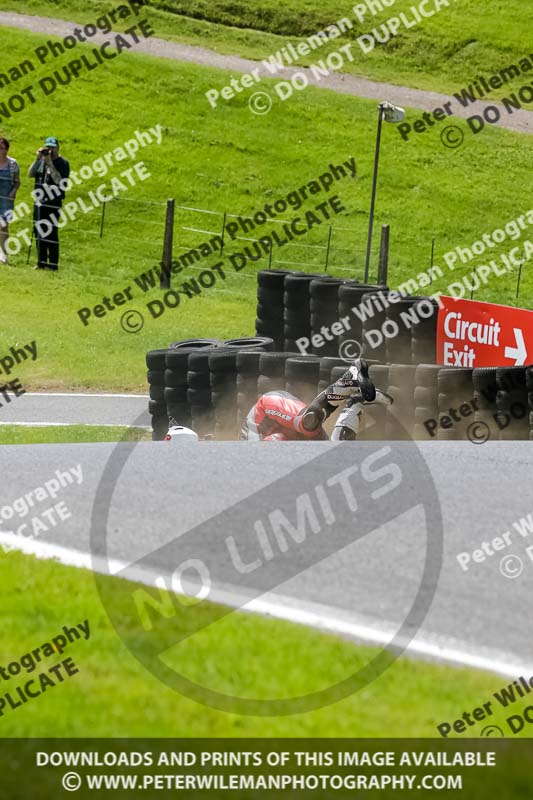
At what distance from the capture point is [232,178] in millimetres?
30500

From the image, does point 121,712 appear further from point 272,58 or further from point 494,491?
point 272,58

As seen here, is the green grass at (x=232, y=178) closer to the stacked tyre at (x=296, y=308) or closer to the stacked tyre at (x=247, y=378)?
the stacked tyre at (x=296, y=308)

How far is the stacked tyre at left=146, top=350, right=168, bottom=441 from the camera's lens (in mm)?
12703

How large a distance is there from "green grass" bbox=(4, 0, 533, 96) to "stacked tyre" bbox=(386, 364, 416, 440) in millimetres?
27706

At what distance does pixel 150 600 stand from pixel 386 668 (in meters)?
1.26

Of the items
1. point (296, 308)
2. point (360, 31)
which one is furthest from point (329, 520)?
point (360, 31)

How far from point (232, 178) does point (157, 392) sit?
1859 cm

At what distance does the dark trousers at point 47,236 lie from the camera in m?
19.7

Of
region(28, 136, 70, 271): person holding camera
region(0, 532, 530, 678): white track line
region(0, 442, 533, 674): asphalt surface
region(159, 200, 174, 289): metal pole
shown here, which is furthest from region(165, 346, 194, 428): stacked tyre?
region(159, 200, 174, 289): metal pole

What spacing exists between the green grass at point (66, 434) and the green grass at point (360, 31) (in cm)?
2558

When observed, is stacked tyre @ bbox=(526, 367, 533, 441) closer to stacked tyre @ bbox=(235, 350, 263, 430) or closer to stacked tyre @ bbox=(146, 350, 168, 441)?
stacked tyre @ bbox=(235, 350, 263, 430)
